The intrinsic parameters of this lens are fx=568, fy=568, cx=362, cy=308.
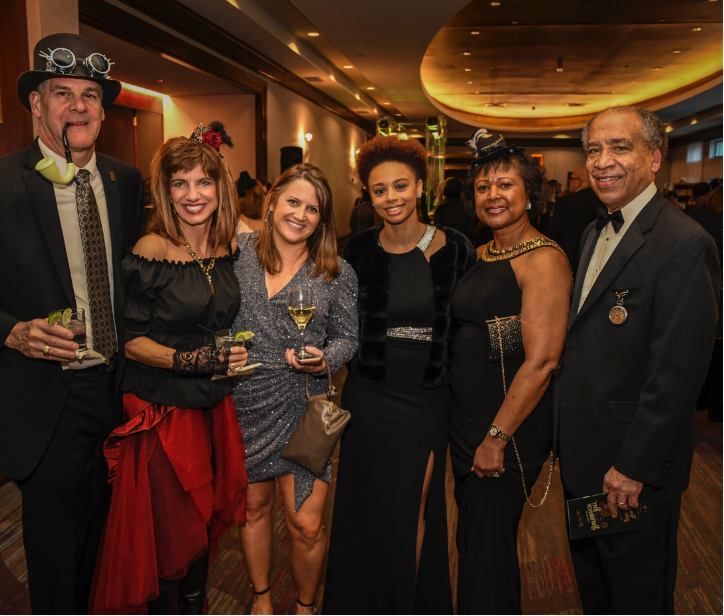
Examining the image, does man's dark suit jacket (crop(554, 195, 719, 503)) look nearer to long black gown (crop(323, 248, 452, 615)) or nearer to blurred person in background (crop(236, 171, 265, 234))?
long black gown (crop(323, 248, 452, 615))

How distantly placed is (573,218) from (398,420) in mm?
4725

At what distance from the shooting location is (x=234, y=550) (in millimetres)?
3068

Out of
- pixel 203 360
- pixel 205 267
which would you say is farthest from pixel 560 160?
pixel 203 360

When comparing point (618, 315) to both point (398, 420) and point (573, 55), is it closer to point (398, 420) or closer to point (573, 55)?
point (398, 420)

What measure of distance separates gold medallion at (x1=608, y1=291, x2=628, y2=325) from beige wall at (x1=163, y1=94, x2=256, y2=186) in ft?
25.2

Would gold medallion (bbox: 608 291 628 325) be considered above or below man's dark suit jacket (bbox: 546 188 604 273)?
below

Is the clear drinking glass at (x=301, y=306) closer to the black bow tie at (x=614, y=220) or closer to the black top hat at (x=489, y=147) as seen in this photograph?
the black top hat at (x=489, y=147)

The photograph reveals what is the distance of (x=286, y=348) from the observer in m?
2.30

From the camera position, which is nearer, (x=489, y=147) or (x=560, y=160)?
(x=489, y=147)

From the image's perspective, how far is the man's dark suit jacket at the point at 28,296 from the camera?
1.98 m

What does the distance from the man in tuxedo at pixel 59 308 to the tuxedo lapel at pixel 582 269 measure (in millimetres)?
1668

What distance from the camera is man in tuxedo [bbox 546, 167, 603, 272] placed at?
245 inches

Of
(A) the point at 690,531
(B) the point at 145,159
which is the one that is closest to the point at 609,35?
(B) the point at 145,159

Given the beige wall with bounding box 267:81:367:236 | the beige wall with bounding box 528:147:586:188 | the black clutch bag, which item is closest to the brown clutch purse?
the black clutch bag
